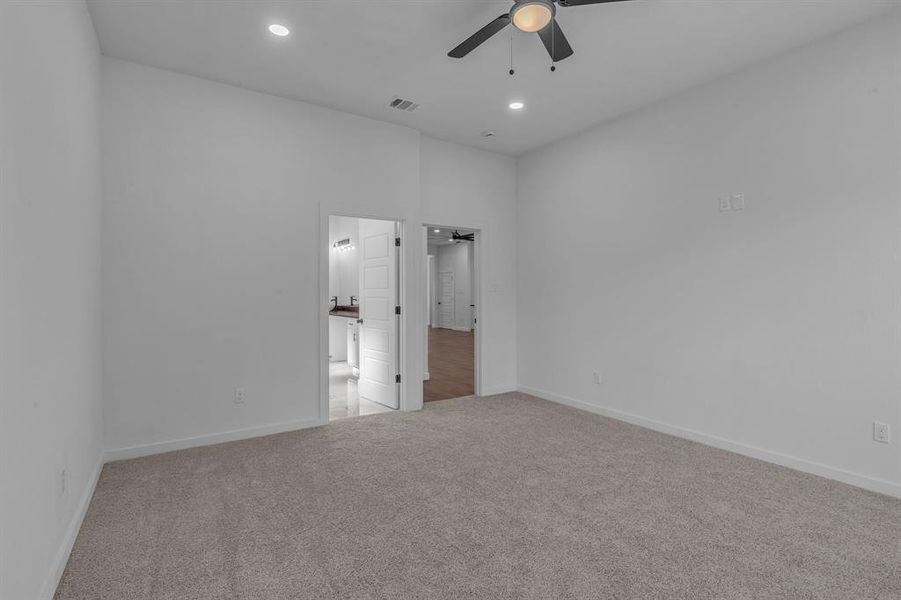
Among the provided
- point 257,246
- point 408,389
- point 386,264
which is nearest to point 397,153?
point 386,264

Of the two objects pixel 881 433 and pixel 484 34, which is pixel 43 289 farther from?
pixel 881 433

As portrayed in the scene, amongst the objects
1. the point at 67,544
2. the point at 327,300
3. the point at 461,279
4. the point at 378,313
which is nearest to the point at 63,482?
the point at 67,544

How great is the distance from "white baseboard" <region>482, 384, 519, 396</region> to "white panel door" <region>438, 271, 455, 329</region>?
8.81m

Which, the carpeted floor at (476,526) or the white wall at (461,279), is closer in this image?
the carpeted floor at (476,526)

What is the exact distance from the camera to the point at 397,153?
4727mm

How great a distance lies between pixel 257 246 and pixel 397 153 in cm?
175

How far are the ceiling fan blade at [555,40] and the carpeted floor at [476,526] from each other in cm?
272

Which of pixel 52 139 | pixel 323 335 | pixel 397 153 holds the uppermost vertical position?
pixel 397 153

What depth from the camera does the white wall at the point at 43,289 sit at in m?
1.46

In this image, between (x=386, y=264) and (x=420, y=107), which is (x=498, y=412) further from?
(x=420, y=107)

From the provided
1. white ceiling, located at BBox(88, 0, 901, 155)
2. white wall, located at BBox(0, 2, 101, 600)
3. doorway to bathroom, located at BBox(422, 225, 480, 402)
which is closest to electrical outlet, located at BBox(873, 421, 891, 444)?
white ceiling, located at BBox(88, 0, 901, 155)

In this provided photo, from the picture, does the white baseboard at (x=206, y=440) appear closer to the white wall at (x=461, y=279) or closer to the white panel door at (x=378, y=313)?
the white panel door at (x=378, y=313)

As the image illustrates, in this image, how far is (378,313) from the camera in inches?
207

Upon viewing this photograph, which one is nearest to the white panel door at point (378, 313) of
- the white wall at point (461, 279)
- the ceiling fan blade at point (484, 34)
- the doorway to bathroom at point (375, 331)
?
the doorway to bathroom at point (375, 331)
